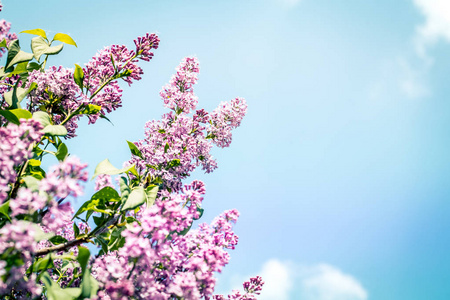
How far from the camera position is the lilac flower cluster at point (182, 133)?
369 cm

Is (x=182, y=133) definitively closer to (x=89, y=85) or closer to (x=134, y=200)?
(x=89, y=85)

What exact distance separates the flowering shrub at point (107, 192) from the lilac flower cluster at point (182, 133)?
1 cm

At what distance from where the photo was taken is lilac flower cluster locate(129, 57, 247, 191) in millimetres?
3688

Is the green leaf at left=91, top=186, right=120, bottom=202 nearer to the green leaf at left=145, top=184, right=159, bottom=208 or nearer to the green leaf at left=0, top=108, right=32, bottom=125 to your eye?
the green leaf at left=145, top=184, right=159, bottom=208

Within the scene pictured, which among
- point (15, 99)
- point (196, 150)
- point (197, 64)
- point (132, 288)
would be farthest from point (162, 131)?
point (132, 288)

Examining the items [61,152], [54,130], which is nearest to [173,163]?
[61,152]

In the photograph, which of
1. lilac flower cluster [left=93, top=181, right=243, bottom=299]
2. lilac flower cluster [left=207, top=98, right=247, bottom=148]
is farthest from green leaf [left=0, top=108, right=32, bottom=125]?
lilac flower cluster [left=207, top=98, right=247, bottom=148]

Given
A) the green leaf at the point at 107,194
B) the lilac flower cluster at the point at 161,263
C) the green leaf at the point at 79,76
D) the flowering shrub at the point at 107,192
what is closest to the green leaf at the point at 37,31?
the flowering shrub at the point at 107,192

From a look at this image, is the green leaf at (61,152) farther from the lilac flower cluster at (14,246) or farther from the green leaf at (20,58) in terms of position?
the green leaf at (20,58)

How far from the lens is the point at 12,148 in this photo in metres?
1.95

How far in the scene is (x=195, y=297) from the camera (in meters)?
2.05

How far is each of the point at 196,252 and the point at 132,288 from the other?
613 mm

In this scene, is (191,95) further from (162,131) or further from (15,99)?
(15,99)

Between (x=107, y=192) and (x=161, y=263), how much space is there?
802 mm
